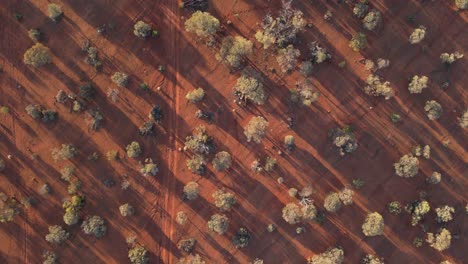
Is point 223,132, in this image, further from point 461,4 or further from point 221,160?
point 461,4

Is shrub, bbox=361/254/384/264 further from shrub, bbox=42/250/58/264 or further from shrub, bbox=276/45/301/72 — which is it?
shrub, bbox=42/250/58/264

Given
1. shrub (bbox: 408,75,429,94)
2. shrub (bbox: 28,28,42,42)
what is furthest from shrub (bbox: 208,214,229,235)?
shrub (bbox: 28,28,42,42)

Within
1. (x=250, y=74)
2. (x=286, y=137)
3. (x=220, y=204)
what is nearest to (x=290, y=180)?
(x=286, y=137)

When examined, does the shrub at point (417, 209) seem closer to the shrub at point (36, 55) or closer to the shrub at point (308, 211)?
the shrub at point (308, 211)

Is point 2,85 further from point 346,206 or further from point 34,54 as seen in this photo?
point 346,206

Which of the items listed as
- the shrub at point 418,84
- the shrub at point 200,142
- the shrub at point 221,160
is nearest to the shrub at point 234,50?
the shrub at point 200,142

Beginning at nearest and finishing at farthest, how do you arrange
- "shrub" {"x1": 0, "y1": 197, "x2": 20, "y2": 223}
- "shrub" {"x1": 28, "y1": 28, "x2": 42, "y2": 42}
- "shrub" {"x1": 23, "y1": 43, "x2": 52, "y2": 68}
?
"shrub" {"x1": 23, "y1": 43, "x2": 52, "y2": 68}
"shrub" {"x1": 28, "y1": 28, "x2": 42, "y2": 42}
"shrub" {"x1": 0, "y1": 197, "x2": 20, "y2": 223}
